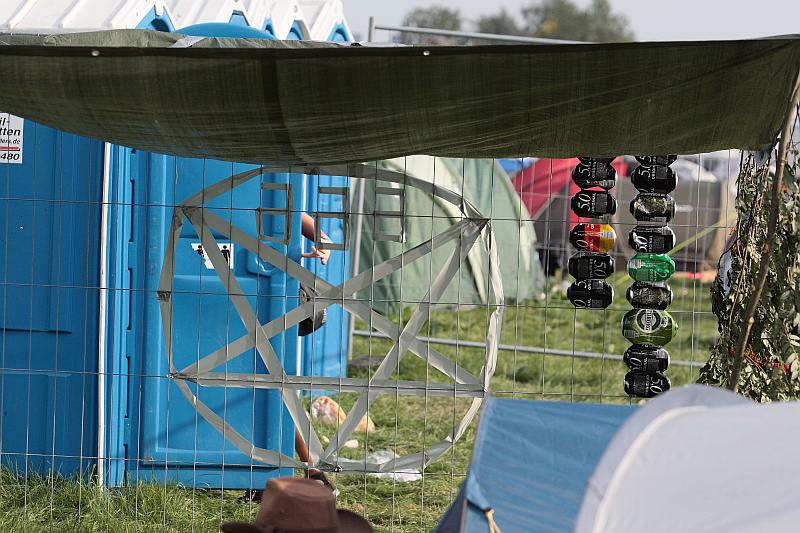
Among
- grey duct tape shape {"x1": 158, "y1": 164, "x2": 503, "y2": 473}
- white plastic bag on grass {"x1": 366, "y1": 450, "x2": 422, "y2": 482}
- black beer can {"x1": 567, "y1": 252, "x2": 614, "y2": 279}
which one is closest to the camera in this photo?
grey duct tape shape {"x1": 158, "y1": 164, "x2": 503, "y2": 473}

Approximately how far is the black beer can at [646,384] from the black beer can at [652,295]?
0.88ft

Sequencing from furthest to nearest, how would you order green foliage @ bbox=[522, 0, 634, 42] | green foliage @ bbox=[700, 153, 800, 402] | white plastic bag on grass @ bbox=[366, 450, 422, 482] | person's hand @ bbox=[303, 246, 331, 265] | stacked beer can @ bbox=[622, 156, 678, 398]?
green foliage @ bbox=[522, 0, 634, 42] < white plastic bag on grass @ bbox=[366, 450, 422, 482] < person's hand @ bbox=[303, 246, 331, 265] < stacked beer can @ bbox=[622, 156, 678, 398] < green foliage @ bbox=[700, 153, 800, 402]

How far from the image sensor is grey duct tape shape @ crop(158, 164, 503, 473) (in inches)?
128

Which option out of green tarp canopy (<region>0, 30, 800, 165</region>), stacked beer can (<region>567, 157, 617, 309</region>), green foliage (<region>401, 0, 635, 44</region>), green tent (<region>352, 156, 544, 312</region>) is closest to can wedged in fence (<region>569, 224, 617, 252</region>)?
stacked beer can (<region>567, 157, 617, 309</region>)

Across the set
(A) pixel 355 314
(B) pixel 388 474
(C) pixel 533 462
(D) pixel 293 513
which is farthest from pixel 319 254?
(C) pixel 533 462

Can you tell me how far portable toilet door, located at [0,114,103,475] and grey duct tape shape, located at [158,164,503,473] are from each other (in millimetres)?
807

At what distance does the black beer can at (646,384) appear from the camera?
3447 mm

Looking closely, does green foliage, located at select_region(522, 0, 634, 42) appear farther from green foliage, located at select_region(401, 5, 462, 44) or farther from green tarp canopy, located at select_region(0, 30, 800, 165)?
green tarp canopy, located at select_region(0, 30, 800, 165)

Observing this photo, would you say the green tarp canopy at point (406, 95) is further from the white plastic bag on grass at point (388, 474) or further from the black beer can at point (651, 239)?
the white plastic bag on grass at point (388, 474)

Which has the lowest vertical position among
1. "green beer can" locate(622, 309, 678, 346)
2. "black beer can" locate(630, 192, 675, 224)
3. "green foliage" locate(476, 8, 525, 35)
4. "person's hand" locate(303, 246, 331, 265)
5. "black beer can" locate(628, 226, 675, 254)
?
"green beer can" locate(622, 309, 678, 346)

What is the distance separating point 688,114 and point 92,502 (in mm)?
2918

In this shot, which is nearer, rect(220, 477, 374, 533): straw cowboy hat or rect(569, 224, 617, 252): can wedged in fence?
rect(220, 477, 374, 533): straw cowboy hat

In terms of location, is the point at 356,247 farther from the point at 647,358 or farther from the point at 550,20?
the point at 550,20

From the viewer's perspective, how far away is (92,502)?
3811 millimetres
